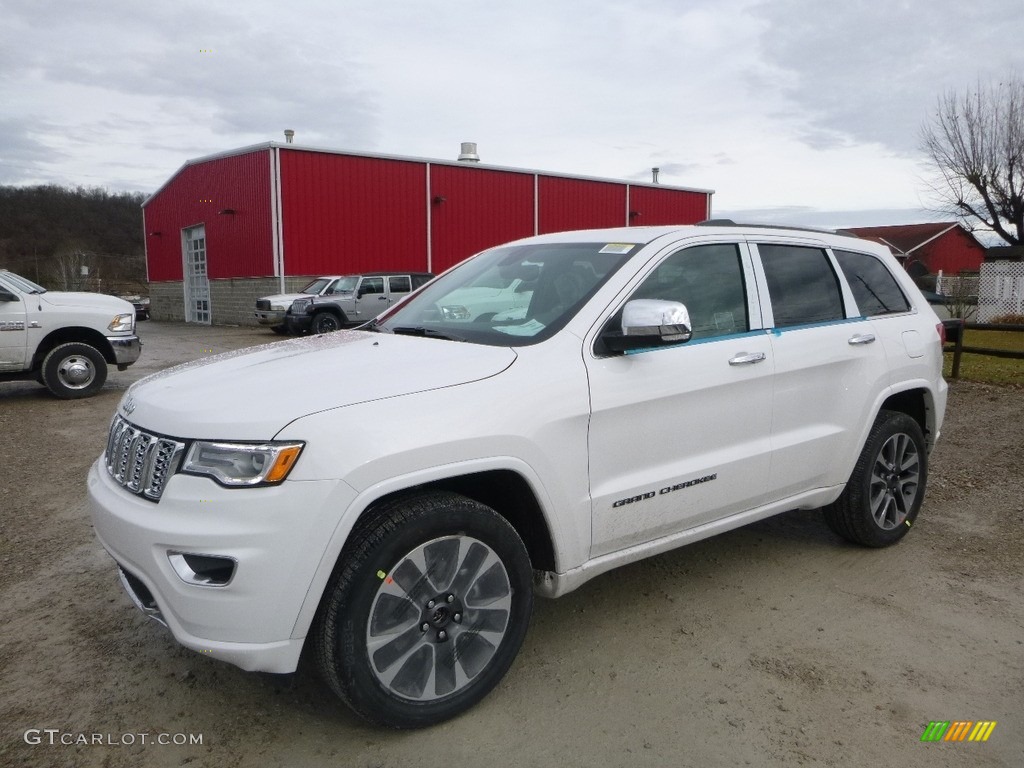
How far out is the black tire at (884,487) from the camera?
4133 mm

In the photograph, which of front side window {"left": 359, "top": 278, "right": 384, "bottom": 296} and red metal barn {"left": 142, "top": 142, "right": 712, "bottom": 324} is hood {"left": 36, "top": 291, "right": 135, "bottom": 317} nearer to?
front side window {"left": 359, "top": 278, "right": 384, "bottom": 296}

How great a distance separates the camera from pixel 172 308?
31.5m

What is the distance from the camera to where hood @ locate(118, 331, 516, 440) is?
2455mm

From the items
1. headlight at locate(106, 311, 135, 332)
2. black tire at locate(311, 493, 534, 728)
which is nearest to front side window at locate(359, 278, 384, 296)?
headlight at locate(106, 311, 135, 332)

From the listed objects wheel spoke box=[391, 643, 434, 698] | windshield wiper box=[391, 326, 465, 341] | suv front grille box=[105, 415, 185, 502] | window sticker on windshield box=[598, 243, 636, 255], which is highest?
window sticker on windshield box=[598, 243, 636, 255]

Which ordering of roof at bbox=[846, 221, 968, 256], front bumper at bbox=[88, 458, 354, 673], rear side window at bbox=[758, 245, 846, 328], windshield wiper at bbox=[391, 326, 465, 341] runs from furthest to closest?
1. roof at bbox=[846, 221, 968, 256]
2. rear side window at bbox=[758, 245, 846, 328]
3. windshield wiper at bbox=[391, 326, 465, 341]
4. front bumper at bbox=[88, 458, 354, 673]

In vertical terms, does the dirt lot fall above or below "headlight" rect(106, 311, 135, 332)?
below

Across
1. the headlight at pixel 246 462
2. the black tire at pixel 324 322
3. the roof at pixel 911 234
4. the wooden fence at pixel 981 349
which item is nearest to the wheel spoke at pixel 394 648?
the headlight at pixel 246 462

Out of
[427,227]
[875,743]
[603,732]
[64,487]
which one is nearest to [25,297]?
[64,487]

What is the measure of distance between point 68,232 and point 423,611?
76.1 meters

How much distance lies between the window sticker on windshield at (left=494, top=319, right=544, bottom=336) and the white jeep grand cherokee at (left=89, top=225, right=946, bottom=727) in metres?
0.01

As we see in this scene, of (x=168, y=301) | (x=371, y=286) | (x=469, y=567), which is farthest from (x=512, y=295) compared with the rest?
(x=168, y=301)

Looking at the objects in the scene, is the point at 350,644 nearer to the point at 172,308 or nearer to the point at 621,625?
the point at 621,625

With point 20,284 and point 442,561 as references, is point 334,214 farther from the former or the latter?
point 442,561
